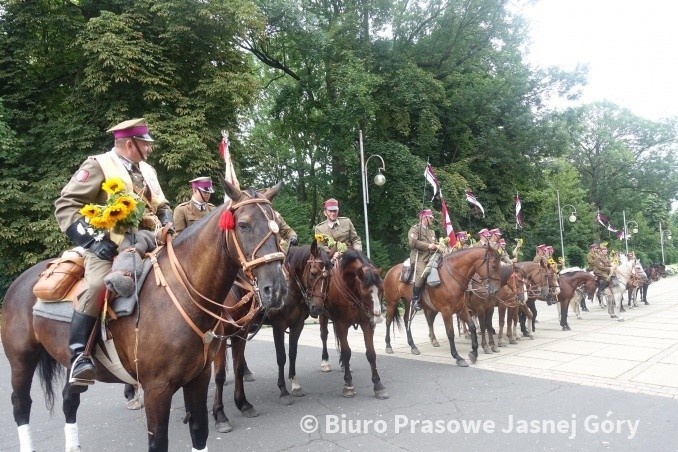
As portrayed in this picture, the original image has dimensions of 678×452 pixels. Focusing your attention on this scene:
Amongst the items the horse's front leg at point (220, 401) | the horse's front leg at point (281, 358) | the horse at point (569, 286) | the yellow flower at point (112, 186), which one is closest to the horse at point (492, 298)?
the horse at point (569, 286)

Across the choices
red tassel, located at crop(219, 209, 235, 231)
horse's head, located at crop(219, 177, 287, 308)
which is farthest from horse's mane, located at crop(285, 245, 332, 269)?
red tassel, located at crop(219, 209, 235, 231)

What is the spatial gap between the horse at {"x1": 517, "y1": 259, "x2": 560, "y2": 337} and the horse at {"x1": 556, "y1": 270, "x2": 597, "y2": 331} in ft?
1.21

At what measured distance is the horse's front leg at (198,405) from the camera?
3607 millimetres

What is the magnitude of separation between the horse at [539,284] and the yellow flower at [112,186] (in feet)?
35.8

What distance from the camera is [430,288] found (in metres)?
9.27

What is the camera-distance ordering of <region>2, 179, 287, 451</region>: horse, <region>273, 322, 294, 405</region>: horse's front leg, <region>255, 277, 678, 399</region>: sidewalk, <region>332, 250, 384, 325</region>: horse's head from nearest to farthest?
<region>2, 179, 287, 451</region>: horse → <region>332, 250, 384, 325</region>: horse's head → <region>273, 322, 294, 405</region>: horse's front leg → <region>255, 277, 678, 399</region>: sidewalk

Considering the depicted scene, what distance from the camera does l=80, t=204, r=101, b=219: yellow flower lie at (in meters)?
3.33

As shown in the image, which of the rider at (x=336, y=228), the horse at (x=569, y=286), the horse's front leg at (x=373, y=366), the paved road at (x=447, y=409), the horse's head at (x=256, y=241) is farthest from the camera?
the horse at (x=569, y=286)

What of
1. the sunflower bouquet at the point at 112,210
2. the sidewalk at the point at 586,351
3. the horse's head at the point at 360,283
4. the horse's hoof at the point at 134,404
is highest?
the sunflower bouquet at the point at 112,210

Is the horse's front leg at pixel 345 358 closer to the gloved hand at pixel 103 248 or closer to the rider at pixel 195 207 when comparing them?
the rider at pixel 195 207

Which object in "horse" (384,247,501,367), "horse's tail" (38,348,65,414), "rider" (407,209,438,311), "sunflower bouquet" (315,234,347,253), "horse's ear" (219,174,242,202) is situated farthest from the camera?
"rider" (407,209,438,311)

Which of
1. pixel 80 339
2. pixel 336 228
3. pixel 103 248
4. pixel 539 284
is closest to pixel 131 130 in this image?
pixel 103 248

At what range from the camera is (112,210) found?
3293mm

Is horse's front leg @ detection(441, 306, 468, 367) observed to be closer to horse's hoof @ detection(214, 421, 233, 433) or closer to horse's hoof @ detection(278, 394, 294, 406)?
horse's hoof @ detection(278, 394, 294, 406)
